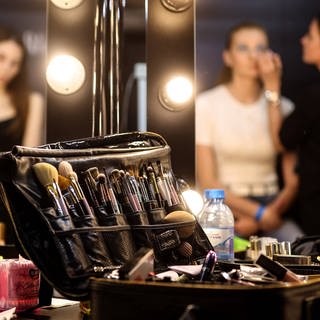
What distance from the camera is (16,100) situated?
75.5 inches

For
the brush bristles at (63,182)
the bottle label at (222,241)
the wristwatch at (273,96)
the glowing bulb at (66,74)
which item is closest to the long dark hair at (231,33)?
the wristwatch at (273,96)

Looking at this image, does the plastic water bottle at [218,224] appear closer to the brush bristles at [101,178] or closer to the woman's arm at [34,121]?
the brush bristles at [101,178]

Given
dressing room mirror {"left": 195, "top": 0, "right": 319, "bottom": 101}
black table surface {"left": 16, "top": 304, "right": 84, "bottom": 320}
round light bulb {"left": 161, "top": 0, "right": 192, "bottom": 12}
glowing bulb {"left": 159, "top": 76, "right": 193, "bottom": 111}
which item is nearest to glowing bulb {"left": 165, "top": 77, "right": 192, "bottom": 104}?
glowing bulb {"left": 159, "top": 76, "right": 193, "bottom": 111}

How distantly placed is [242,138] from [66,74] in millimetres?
820

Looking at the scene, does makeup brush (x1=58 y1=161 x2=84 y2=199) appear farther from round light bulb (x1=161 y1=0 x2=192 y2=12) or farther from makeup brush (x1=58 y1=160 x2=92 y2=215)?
round light bulb (x1=161 y1=0 x2=192 y2=12)

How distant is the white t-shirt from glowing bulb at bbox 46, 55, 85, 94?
A: 703 millimetres

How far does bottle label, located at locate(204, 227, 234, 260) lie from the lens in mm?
954

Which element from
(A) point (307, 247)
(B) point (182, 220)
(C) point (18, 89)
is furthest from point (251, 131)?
(B) point (182, 220)

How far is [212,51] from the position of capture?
1.93 m

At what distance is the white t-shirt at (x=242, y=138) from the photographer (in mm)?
1950

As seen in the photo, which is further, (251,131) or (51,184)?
A: (251,131)

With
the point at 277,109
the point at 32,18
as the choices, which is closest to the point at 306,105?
the point at 277,109

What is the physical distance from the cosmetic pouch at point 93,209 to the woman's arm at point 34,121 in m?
0.98

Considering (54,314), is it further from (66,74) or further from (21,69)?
(21,69)
